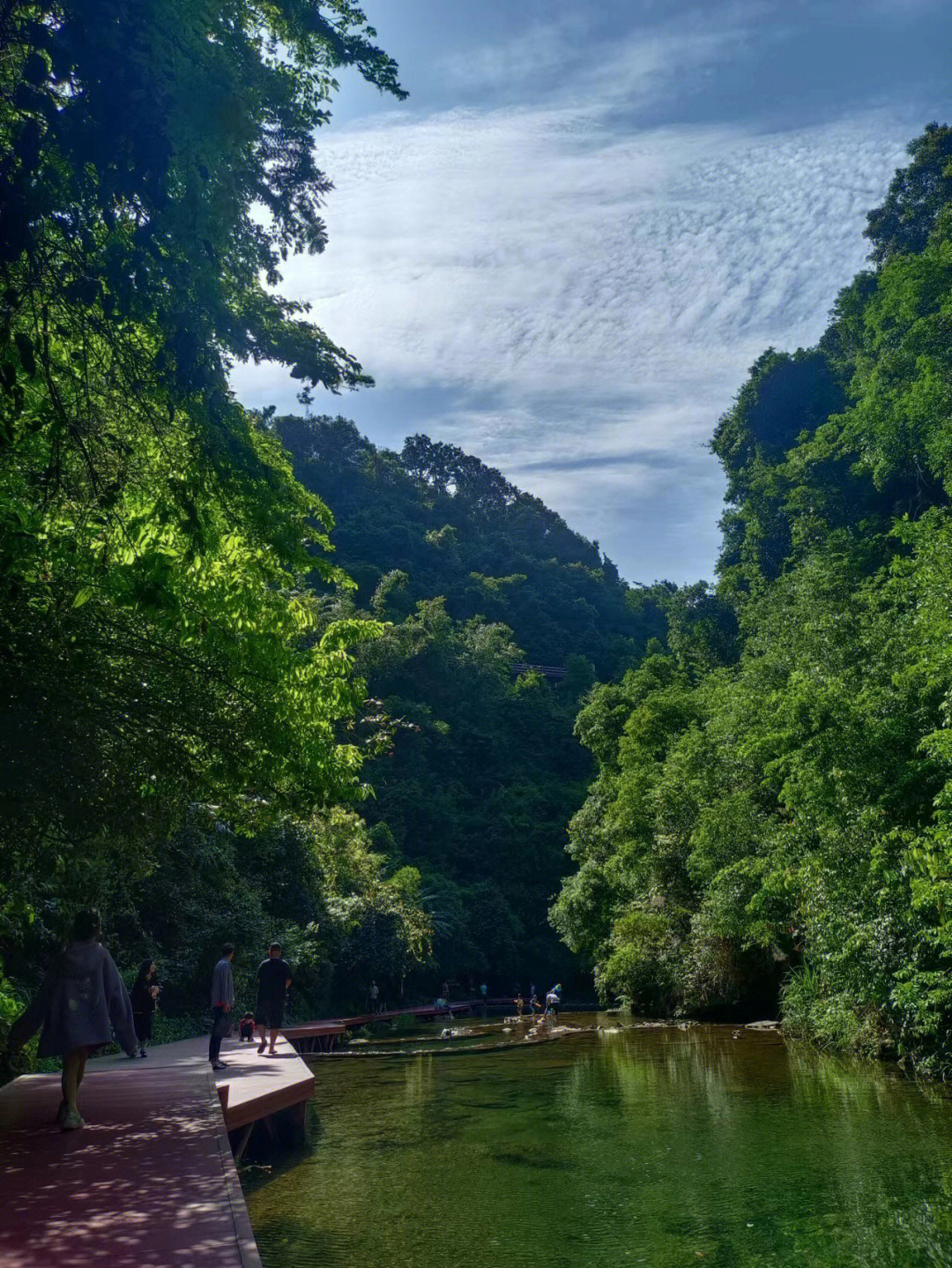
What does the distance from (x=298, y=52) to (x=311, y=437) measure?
73797 millimetres

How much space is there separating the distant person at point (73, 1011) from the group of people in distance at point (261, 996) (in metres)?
4.75

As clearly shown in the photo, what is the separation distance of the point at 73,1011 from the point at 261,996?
21.2 feet

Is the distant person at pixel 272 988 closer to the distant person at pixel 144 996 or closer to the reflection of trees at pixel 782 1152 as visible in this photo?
the distant person at pixel 144 996

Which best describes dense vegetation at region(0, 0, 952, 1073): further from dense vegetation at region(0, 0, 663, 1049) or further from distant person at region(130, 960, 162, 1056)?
distant person at region(130, 960, 162, 1056)

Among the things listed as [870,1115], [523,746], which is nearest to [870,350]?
[523,746]

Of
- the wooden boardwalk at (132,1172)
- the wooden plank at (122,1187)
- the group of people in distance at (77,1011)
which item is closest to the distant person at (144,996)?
the wooden boardwalk at (132,1172)

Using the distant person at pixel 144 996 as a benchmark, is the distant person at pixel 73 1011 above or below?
above

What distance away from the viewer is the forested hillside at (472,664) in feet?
164

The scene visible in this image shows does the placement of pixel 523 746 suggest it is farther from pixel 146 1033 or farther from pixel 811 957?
pixel 146 1033

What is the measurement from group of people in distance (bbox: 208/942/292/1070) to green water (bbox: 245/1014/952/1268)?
4.25 ft

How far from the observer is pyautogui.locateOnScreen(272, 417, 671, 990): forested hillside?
50.0m

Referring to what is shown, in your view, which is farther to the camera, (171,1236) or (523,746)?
(523,746)

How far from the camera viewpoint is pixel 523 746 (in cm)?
6028

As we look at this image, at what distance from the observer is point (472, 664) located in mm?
61750
